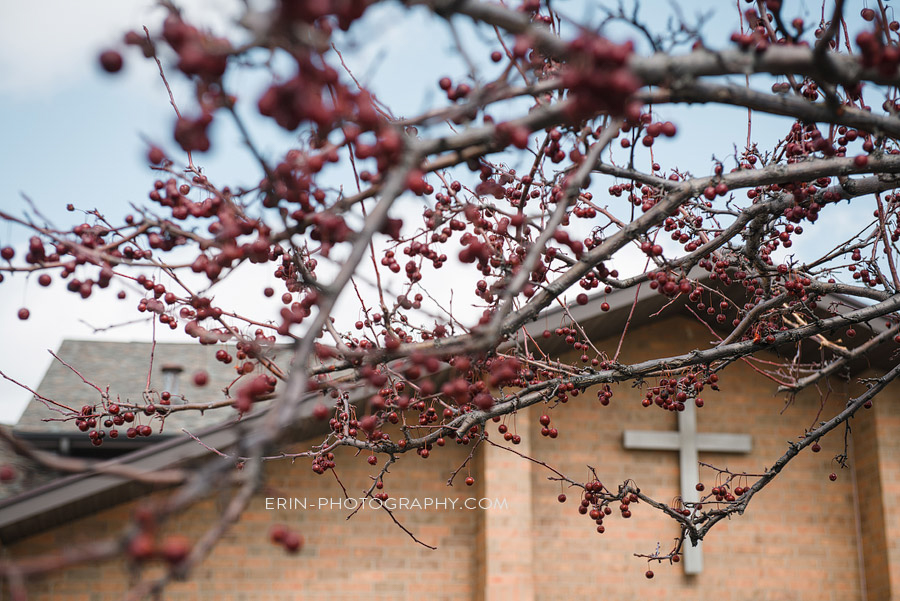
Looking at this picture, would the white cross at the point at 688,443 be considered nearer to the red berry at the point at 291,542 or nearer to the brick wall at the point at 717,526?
the brick wall at the point at 717,526

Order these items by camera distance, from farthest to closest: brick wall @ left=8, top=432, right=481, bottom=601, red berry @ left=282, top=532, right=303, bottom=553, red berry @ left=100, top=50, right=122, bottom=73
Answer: brick wall @ left=8, top=432, right=481, bottom=601 < red berry @ left=100, top=50, right=122, bottom=73 < red berry @ left=282, top=532, right=303, bottom=553

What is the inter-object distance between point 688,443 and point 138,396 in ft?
20.2

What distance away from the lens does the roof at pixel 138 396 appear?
7.02 metres

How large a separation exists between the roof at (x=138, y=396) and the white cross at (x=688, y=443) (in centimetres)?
115

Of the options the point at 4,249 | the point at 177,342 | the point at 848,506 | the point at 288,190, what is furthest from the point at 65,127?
the point at 848,506

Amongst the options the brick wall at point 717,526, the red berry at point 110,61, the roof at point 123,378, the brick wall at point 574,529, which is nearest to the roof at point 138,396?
the roof at point 123,378

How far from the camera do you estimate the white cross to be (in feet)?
28.8

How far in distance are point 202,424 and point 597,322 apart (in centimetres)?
430

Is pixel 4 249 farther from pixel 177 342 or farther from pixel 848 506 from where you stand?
pixel 177 342

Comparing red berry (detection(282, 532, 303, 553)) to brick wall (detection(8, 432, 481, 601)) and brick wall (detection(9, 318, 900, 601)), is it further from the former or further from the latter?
brick wall (detection(8, 432, 481, 601))

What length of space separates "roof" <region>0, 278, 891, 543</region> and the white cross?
1153 millimetres

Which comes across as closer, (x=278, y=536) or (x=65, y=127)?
(x=278, y=536)

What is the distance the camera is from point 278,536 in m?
1.96

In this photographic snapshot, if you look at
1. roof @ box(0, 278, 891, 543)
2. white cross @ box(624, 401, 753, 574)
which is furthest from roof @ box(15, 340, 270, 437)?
white cross @ box(624, 401, 753, 574)
